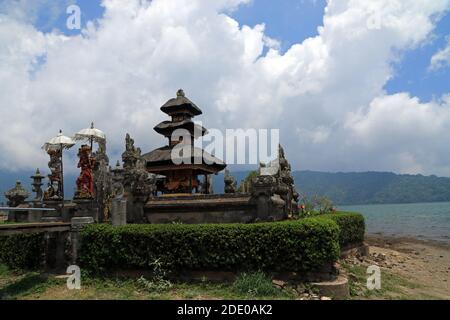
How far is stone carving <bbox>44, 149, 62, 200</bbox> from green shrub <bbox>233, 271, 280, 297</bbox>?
1243cm

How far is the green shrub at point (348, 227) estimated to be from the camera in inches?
731

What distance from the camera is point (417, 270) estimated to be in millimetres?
21766

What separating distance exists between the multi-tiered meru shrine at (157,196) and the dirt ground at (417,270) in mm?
5613

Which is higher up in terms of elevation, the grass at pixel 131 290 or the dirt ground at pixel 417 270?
the grass at pixel 131 290

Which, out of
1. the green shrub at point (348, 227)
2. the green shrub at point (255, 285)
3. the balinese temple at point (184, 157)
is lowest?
the green shrub at point (255, 285)

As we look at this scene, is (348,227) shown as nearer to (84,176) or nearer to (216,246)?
(216,246)

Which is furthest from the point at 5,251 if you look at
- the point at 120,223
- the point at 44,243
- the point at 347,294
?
the point at 347,294

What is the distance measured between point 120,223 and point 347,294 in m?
8.89

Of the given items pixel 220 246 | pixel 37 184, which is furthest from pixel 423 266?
pixel 37 184

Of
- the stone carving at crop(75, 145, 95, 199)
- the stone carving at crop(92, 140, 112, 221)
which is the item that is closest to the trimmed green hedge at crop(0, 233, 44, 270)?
the stone carving at crop(75, 145, 95, 199)

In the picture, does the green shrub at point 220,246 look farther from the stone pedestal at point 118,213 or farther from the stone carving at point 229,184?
the stone carving at point 229,184

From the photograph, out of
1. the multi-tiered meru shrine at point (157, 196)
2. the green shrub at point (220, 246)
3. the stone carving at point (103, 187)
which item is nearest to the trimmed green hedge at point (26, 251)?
the multi-tiered meru shrine at point (157, 196)

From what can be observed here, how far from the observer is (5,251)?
16125mm

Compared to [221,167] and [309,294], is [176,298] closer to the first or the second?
[309,294]
